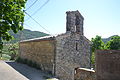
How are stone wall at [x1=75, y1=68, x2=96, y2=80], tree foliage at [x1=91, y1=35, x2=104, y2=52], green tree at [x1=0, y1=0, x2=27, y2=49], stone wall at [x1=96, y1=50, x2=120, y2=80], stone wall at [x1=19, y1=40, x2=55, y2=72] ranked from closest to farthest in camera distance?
green tree at [x1=0, y1=0, x2=27, y2=49], stone wall at [x1=96, y1=50, x2=120, y2=80], stone wall at [x1=75, y1=68, x2=96, y2=80], stone wall at [x1=19, y1=40, x2=55, y2=72], tree foliage at [x1=91, y1=35, x2=104, y2=52]

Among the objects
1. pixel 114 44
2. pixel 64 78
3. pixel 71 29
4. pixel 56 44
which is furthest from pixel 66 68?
pixel 114 44

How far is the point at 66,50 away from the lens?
14.9 metres

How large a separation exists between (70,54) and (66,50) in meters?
0.76

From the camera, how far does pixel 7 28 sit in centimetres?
609

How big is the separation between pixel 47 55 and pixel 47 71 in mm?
1722

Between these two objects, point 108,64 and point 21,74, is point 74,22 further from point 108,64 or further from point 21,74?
point 108,64

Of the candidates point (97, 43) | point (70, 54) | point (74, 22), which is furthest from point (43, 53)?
point (97, 43)

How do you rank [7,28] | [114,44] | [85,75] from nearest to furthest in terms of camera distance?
[7,28], [85,75], [114,44]

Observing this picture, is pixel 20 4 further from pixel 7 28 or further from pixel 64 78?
pixel 64 78

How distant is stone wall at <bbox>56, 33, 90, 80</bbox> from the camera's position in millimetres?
14039

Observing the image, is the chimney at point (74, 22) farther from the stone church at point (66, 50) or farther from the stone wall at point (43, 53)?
the stone wall at point (43, 53)

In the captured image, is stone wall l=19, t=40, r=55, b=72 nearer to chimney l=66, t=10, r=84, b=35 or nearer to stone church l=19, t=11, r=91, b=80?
stone church l=19, t=11, r=91, b=80

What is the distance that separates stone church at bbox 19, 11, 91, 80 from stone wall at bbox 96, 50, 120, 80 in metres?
6.84

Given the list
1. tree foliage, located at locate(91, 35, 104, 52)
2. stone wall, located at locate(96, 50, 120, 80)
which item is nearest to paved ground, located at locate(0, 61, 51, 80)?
stone wall, located at locate(96, 50, 120, 80)
